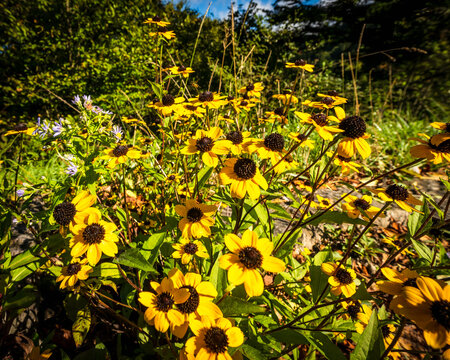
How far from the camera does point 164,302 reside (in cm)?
90

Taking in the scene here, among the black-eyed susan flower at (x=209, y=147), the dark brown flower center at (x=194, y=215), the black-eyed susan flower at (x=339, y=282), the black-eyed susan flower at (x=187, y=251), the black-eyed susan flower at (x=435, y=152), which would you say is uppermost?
the black-eyed susan flower at (x=435, y=152)

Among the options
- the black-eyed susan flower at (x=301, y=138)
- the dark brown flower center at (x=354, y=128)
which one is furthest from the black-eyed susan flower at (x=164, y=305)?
Result: the dark brown flower center at (x=354, y=128)

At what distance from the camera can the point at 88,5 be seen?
14.6 feet

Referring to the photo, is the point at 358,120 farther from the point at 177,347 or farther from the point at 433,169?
the point at 433,169

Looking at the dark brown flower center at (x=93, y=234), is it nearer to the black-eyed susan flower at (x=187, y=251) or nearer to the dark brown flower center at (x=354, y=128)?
the black-eyed susan flower at (x=187, y=251)

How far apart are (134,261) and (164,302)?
22cm

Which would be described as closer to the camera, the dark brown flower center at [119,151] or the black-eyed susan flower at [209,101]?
the dark brown flower center at [119,151]

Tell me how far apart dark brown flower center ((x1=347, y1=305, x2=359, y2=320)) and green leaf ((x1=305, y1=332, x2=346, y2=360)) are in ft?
1.61

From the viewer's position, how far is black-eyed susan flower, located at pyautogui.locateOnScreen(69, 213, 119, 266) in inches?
36.9

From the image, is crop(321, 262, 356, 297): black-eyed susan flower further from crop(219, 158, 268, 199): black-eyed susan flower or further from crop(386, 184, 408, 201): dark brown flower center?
crop(219, 158, 268, 199): black-eyed susan flower

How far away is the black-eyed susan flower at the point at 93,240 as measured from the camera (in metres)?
0.94

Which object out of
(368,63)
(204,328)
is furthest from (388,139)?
(368,63)

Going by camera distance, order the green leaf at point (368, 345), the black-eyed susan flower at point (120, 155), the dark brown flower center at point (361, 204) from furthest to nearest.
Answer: the dark brown flower center at point (361, 204) → the black-eyed susan flower at point (120, 155) → the green leaf at point (368, 345)

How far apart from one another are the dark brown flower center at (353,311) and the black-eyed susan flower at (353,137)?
1.00 m
